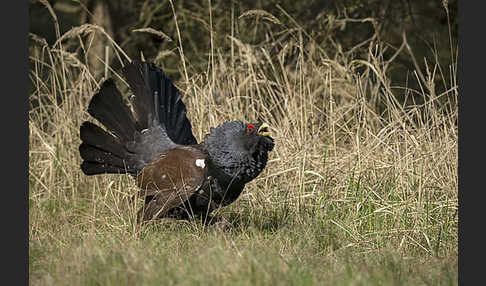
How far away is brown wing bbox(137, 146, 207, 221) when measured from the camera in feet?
14.7

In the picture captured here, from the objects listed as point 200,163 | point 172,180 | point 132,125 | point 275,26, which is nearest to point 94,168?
point 132,125

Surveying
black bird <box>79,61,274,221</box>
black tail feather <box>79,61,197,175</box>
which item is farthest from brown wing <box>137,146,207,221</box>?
black tail feather <box>79,61,197,175</box>

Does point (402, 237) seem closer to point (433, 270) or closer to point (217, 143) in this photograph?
point (433, 270)

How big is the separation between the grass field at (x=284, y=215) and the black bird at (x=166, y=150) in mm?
215

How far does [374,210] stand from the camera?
15.1 ft

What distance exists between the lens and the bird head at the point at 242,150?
14.5ft

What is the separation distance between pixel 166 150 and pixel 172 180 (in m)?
0.62

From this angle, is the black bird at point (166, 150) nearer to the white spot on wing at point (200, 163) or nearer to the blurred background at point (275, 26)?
the white spot on wing at point (200, 163)

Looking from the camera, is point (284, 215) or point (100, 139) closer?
point (284, 215)

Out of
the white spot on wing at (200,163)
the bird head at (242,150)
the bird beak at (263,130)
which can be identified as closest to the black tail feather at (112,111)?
the white spot on wing at (200,163)

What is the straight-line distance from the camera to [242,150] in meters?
4.45

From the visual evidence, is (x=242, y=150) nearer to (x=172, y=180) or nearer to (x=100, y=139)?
(x=172, y=180)

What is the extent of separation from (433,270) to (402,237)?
640 mm

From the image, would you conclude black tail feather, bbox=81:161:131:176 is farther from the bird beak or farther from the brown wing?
the bird beak
